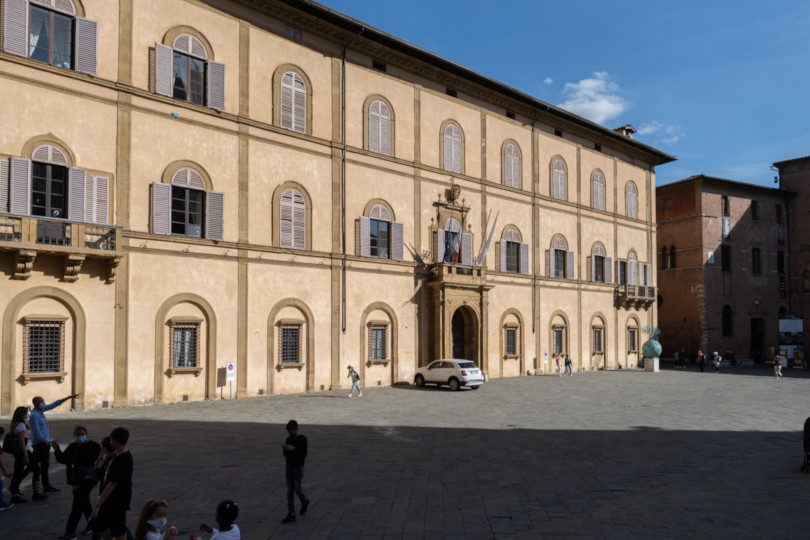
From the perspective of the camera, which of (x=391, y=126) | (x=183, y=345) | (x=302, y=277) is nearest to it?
(x=183, y=345)

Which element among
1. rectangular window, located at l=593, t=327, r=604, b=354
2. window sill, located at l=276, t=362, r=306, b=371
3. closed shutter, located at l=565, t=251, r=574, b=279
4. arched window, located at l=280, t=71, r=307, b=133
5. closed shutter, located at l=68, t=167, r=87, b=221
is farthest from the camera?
rectangular window, located at l=593, t=327, r=604, b=354

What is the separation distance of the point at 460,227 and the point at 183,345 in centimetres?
1657

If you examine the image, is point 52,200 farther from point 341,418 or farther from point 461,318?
point 461,318

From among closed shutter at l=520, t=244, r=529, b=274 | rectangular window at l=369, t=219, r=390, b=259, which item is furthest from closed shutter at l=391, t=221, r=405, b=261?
closed shutter at l=520, t=244, r=529, b=274

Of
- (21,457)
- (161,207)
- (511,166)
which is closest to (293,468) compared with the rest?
(21,457)

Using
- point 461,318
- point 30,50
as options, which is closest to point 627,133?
point 461,318

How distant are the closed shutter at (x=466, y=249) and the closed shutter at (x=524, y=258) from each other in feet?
15.5

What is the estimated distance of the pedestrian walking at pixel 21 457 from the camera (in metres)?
10.6

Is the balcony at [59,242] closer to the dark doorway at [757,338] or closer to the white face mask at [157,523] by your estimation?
the white face mask at [157,523]

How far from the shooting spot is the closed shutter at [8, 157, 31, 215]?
19.6 metres

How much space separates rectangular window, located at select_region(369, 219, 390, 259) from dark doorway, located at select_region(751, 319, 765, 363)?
4018 centimetres

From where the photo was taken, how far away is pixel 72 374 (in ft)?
68.2

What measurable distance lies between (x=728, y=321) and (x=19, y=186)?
52.8 metres

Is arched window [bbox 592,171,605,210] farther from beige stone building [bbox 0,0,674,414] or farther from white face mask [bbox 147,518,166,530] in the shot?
white face mask [bbox 147,518,166,530]
